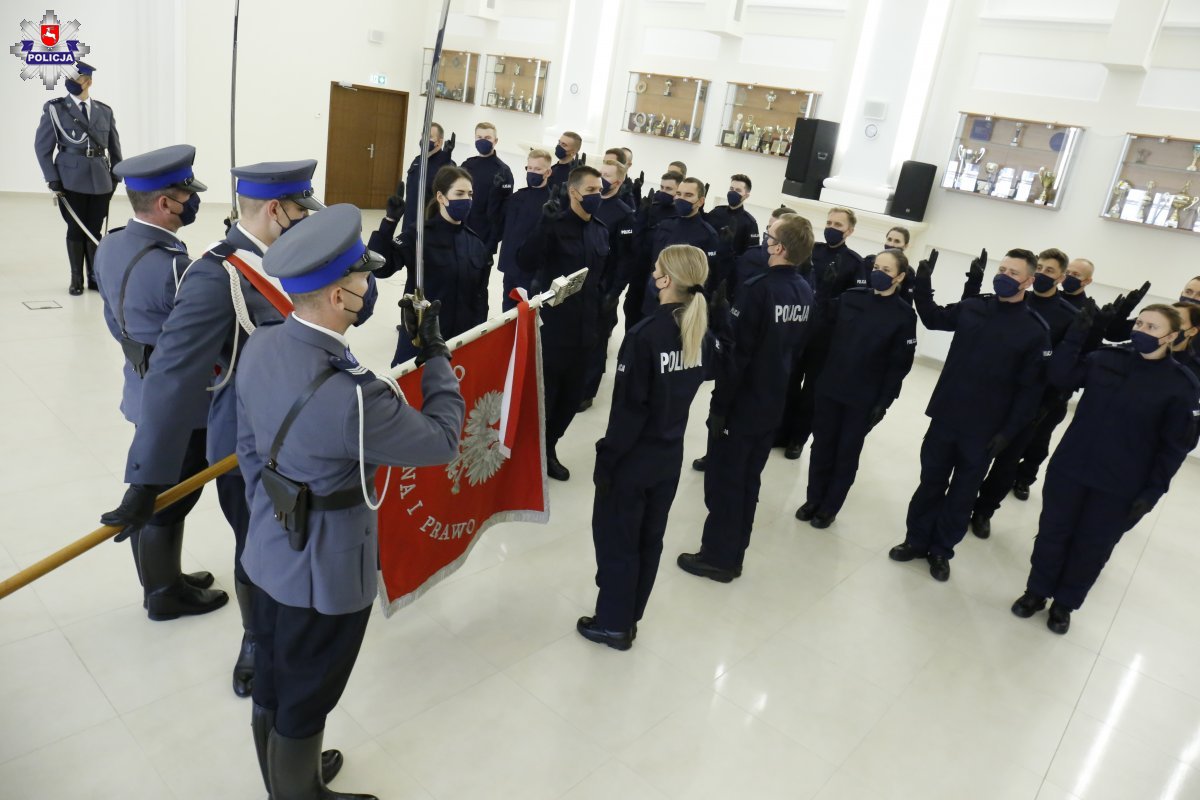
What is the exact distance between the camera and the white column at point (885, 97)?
795cm

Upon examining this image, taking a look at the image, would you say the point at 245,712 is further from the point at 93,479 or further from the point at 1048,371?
the point at 1048,371

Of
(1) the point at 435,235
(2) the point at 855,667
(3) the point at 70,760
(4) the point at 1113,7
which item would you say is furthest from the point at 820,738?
(4) the point at 1113,7

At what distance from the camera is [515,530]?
4082 millimetres

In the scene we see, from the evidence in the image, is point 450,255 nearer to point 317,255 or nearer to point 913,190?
point 317,255

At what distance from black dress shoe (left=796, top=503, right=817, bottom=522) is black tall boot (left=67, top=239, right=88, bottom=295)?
6.05 meters

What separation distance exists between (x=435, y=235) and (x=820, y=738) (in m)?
3.04

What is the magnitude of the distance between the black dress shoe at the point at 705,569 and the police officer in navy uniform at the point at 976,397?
1196mm

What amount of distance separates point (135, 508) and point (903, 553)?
148 inches

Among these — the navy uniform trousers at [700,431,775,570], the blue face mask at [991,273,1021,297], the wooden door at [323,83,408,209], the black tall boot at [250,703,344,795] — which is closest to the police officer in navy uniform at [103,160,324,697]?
the black tall boot at [250,703,344,795]

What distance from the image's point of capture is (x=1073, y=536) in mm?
3881

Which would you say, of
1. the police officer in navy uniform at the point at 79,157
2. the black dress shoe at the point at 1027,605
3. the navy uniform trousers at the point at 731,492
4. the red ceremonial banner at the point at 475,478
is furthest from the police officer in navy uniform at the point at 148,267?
the police officer in navy uniform at the point at 79,157

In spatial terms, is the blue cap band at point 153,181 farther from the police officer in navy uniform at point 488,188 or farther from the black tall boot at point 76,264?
the black tall boot at point 76,264

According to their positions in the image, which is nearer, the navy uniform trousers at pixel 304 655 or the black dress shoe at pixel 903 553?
the navy uniform trousers at pixel 304 655

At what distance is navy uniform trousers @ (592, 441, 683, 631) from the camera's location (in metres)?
3.03
